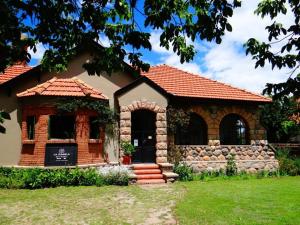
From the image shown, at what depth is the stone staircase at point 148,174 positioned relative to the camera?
15.1 meters

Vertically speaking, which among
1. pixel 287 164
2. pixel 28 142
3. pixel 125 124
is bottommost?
pixel 287 164

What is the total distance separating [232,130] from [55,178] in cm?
1130

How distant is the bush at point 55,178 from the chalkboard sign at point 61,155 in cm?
83

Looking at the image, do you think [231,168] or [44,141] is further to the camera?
[231,168]

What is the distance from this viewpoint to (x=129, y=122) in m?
16.6

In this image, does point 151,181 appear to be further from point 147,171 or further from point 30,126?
point 30,126

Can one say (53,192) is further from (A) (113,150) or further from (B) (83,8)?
(B) (83,8)

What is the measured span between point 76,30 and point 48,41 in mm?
489

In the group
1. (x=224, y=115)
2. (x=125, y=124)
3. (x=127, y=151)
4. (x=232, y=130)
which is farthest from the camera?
(x=232, y=130)

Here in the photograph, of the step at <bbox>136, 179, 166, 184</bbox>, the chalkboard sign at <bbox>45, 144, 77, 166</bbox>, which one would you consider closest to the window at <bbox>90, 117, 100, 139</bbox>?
the chalkboard sign at <bbox>45, 144, 77, 166</bbox>

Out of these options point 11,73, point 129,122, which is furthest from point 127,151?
point 11,73

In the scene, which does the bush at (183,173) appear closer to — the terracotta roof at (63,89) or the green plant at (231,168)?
the green plant at (231,168)

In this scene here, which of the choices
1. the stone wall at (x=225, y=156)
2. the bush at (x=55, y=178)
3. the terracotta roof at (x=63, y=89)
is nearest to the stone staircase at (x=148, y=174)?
the bush at (x=55, y=178)

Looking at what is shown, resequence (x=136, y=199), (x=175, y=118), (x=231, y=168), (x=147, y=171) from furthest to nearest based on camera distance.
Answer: (x=231, y=168), (x=175, y=118), (x=147, y=171), (x=136, y=199)
